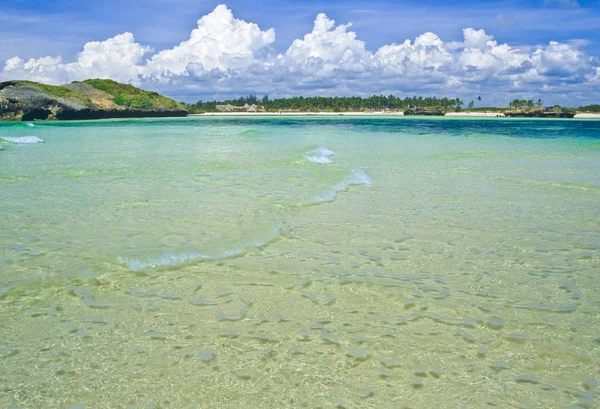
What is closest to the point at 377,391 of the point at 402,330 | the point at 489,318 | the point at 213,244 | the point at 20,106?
the point at 402,330

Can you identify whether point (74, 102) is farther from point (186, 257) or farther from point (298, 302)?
point (298, 302)

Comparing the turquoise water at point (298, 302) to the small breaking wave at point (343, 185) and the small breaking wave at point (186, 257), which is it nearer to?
the small breaking wave at point (186, 257)

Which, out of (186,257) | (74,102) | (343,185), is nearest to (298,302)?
(186,257)

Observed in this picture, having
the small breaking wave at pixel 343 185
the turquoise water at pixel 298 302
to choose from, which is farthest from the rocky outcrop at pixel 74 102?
the small breaking wave at pixel 343 185

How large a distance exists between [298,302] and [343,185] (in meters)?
8.70

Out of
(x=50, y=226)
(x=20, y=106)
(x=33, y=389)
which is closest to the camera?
(x=33, y=389)

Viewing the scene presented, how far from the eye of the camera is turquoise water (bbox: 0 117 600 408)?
4.05 metres

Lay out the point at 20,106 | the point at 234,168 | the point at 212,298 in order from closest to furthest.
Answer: the point at 212,298
the point at 234,168
the point at 20,106

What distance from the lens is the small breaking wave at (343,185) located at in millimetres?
12016

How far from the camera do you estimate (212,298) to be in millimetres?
5816

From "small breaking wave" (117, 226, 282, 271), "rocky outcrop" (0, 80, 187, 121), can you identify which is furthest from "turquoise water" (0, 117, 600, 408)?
"rocky outcrop" (0, 80, 187, 121)

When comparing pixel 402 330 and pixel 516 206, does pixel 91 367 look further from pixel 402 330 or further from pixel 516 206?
pixel 516 206

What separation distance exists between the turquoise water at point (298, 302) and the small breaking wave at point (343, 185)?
15 centimetres

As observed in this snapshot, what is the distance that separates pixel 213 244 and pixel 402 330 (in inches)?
155
